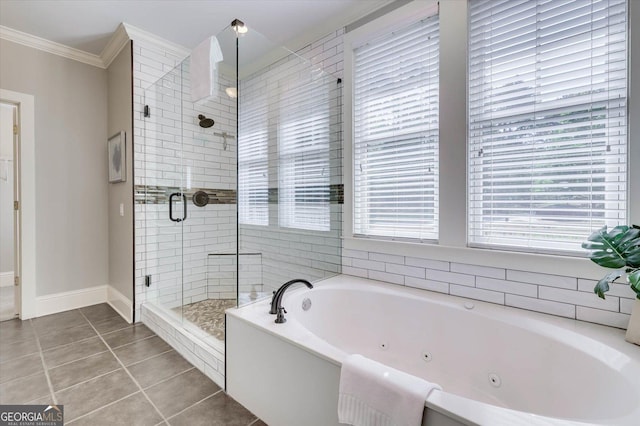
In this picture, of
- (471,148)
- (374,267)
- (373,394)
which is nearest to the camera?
(373,394)

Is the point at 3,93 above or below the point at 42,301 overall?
above

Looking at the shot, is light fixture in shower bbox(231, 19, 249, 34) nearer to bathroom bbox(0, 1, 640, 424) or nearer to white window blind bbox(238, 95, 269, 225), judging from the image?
bathroom bbox(0, 1, 640, 424)

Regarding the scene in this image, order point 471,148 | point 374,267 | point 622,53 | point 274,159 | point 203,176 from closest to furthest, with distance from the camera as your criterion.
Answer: point 622,53, point 471,148, point 374,267, point 274,159, point 203,176

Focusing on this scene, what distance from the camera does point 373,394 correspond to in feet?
3.37

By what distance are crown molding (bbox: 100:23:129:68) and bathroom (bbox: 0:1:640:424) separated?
3 cm

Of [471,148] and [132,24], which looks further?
[132,24]

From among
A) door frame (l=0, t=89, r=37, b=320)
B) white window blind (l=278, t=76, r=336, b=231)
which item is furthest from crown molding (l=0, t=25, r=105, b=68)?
white window blind (l=278, t=76, r=336, b=231)

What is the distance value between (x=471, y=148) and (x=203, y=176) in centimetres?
216

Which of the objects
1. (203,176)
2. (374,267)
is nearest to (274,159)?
(203,176)

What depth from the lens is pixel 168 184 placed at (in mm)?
2854

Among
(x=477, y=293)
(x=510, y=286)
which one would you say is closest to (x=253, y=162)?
(x=477, y=293)

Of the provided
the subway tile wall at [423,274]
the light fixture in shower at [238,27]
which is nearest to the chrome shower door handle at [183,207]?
the subway tile wall at [423,274]

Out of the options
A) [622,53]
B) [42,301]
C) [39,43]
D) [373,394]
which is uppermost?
[39,43]

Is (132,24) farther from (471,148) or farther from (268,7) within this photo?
(471,148)
